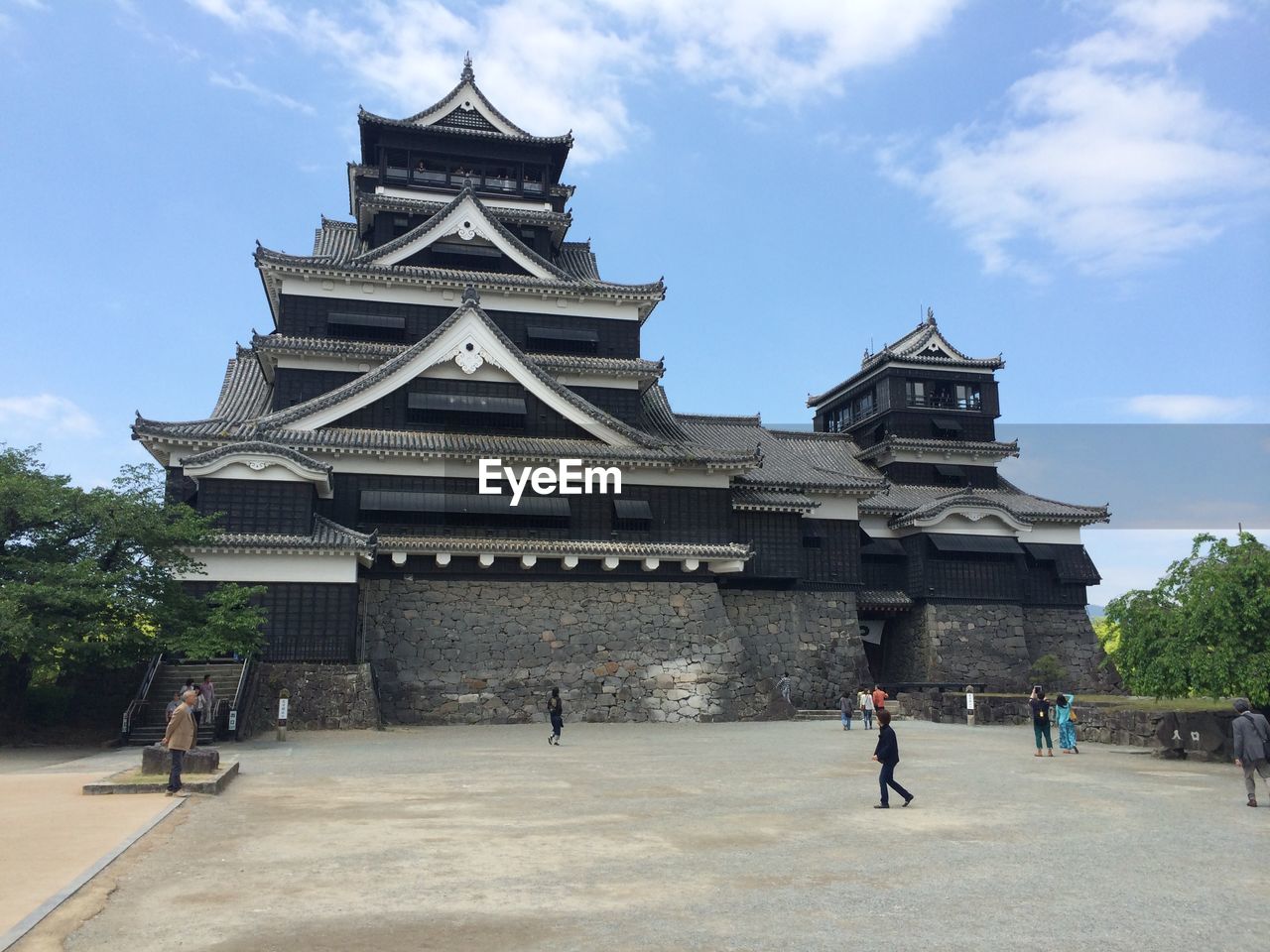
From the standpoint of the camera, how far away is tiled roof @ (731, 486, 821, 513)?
31406 millimetres

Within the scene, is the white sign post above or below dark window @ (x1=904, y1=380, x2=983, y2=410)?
below

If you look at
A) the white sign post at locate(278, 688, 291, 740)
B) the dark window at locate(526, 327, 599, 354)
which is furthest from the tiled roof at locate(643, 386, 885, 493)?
the white sign post at locate(278, 688, 291, 740)

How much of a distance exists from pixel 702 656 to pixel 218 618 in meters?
13.8

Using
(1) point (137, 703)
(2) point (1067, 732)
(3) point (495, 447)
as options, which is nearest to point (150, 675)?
(1) point (137, 703)

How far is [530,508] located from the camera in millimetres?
28047

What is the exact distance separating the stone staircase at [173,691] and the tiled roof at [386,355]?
35.2 feet

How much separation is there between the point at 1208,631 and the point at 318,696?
19633 mm

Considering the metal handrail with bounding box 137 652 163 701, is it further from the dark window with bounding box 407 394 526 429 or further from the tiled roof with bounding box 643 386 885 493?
the tiled roof with bounding box 643 386 885 493

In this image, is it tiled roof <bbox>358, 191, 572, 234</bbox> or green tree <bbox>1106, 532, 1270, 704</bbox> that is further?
tiled roof <bbox>358, 191, 572, 234</bbox>

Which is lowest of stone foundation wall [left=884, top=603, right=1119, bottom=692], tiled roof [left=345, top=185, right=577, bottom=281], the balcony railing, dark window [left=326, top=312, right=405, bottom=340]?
stone foundation wall [left=884, top=603, right=1119, bottom=692]

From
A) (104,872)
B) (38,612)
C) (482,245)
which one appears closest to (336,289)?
(482,245)

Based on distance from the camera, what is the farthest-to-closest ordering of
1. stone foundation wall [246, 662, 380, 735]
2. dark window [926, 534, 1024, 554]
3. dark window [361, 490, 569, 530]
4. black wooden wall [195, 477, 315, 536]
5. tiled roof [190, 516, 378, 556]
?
dark window [926, 534, 1024, 554]
dark window [361, 490, 569, 530]
black wooden wall [195, 477, 315, 536]
tiled roof [190, 516, 378, 556]
stone foundation wall [246, 662, 380, 735]

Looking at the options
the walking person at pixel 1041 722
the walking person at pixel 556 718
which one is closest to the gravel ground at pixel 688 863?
the walking person at pixel 1041 722

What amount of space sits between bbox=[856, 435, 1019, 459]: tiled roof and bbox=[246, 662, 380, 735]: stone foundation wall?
26.0 meters
